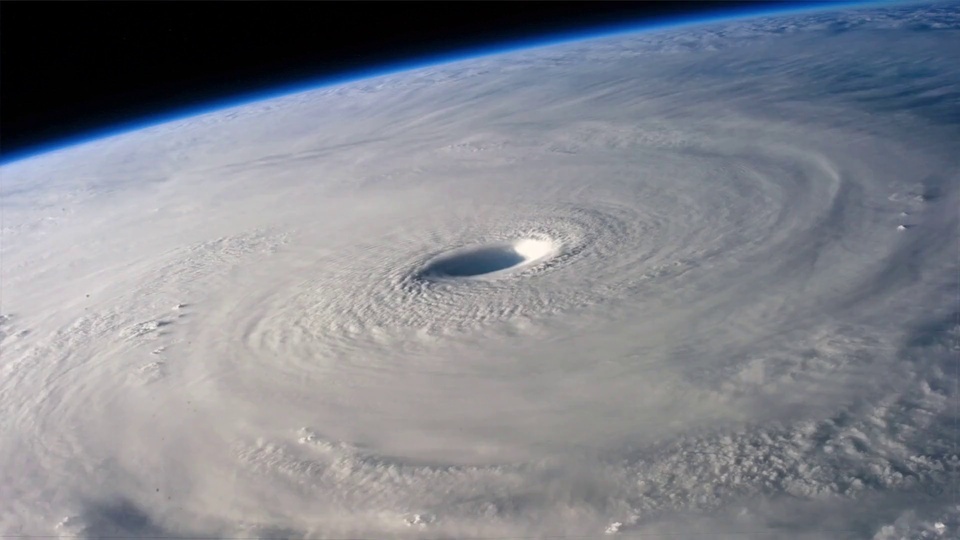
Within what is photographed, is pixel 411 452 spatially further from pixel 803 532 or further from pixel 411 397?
pixel 803 532

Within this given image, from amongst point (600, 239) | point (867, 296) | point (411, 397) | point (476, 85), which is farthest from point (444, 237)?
point (476, 85)

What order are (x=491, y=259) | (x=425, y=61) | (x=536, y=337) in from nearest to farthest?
1. (x=536, y=337)
2. (x=491, y=259)
3. (x=425, y=61)

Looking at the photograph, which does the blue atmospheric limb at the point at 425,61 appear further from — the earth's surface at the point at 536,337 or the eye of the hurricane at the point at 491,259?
the eye of the hurricane at the point at 491,259

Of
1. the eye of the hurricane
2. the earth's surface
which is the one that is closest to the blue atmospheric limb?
the earth's surface

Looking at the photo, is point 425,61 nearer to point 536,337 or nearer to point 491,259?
point 491,259

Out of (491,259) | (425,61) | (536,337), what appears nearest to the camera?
(536,337)

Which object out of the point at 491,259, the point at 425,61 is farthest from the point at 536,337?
the point at 425,61
